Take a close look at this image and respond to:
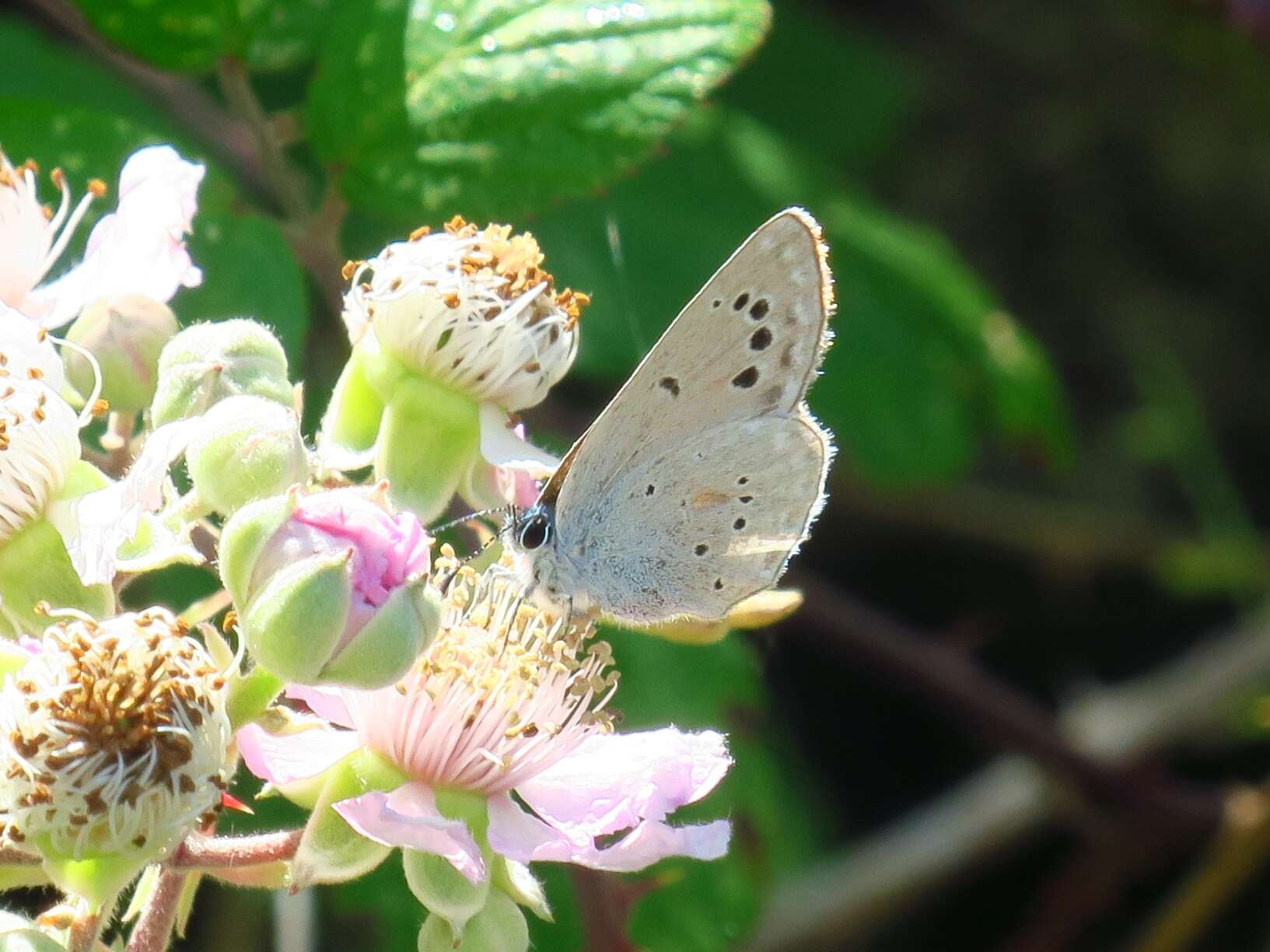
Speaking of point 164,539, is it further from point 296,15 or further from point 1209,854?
point 1209,854

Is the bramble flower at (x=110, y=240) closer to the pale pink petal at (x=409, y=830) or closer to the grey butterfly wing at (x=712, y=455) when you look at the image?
the grey butterfly wing at (x=712, y=455)

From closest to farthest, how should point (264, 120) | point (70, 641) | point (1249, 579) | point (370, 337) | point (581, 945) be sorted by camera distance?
point (70, 641) < point (370, 337) < point (264, 120) < point (581, 945) < point (1249, 579)

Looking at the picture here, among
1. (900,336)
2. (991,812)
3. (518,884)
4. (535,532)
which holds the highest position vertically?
(535,532)

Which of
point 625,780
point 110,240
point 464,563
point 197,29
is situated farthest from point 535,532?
point 197,29

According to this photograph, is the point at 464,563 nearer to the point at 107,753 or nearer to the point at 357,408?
the point at 357,408

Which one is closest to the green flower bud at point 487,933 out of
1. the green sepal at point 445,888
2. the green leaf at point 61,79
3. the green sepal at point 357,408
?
the green sepal at point 445,888

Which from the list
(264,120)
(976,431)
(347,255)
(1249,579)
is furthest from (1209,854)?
(264,120)
